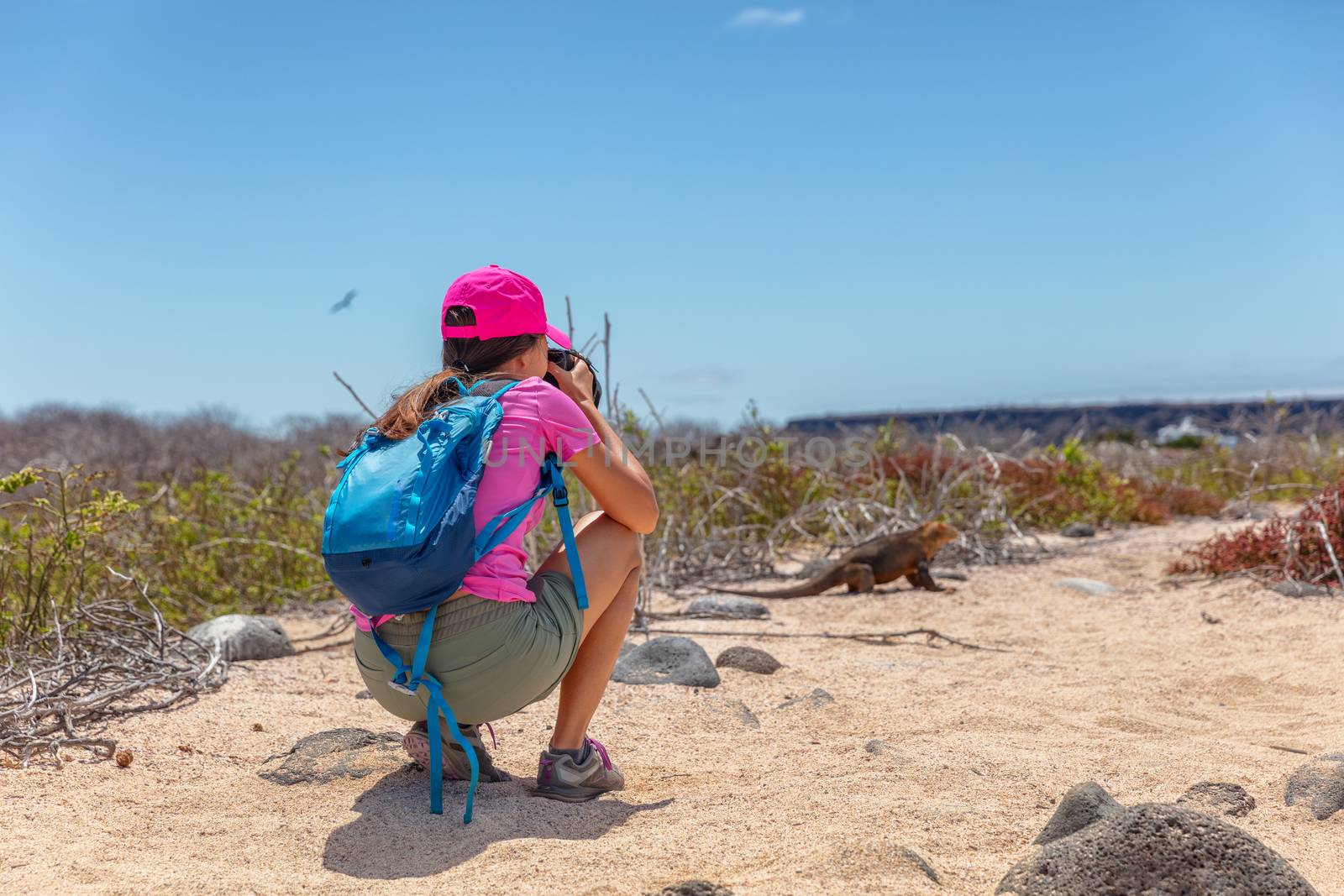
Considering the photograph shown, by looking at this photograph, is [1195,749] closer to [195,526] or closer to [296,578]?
[296,578]

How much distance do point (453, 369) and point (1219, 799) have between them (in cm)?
214

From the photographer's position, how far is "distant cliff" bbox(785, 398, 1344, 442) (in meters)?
10.7

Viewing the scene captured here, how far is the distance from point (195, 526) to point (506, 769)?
179 inches

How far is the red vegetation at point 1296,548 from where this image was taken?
5977mm

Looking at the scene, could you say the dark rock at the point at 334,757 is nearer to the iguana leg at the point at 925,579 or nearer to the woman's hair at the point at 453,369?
the woman's hair at the point at 453,369

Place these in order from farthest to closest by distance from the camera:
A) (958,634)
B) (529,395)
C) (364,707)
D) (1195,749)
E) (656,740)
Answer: (958,634)
(364,707)
(656,740)
(1195,749)
(529,395)

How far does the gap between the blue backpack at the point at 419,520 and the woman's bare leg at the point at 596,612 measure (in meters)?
0.32

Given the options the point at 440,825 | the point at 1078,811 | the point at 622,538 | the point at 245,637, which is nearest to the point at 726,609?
the point at 245,637

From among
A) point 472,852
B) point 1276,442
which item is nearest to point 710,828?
point 472,852

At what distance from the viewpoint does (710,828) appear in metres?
2.65

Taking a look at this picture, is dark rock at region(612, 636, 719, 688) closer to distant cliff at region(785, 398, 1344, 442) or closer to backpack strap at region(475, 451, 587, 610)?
backpack strap at region(475, 451, 587, 610)

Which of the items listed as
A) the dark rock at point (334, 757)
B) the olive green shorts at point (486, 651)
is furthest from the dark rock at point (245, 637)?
the olive green shorts at point (486, 651)

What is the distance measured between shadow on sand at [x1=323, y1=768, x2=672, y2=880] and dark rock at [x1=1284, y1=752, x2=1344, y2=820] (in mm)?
1558

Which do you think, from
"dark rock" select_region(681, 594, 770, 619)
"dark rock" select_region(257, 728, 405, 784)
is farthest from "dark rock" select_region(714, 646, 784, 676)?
"dark rock" select_region(257, 728, 405, 784)
